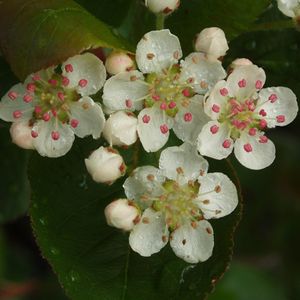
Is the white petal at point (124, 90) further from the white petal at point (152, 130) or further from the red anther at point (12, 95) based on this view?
the red anther at point (12, 95)

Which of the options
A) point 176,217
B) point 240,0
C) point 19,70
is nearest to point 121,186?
point 176,217

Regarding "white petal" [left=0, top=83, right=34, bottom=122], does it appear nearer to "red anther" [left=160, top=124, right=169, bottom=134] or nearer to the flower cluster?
the flower cluster

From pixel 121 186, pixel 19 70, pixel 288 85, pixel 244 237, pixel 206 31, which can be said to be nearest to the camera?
pixel 19 70

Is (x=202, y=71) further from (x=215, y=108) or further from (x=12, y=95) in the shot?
(x=12, y=95)

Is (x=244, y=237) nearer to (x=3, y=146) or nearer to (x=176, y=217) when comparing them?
(x=3, y=146)

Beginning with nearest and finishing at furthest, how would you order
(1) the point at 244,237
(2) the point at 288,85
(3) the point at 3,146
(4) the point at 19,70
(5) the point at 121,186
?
(4) the point at 19,70
(5) the point at 121,186
(2) the point at 288,85
(3) the point at 3,146
(1) the point at 244,237

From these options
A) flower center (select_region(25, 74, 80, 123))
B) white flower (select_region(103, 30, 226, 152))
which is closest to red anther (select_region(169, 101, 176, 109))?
white flower (select_region(103, 30, 226, 152))

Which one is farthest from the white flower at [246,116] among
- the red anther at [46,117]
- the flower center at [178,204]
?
the red anther at [46,117]
